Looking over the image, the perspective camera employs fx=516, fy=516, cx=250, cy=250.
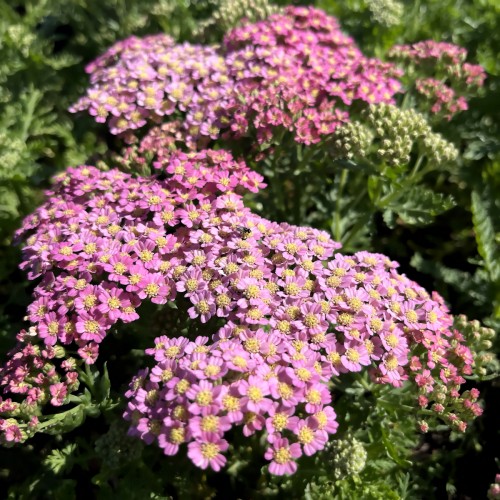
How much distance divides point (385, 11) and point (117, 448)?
3.95 m

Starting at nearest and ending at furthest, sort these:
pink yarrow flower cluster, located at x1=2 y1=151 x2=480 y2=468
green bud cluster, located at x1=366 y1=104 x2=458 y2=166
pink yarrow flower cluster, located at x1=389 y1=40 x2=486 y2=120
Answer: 1. pink yarrow flower cluster, located at x1=2 y1=151 x2=480 y2=468
2. green bud cluster, located at x1=366 y1=104 x2=458 y2=166
3. pink yarrow flower cluster, located at x1=389 y1=40 x2=486 y2=120

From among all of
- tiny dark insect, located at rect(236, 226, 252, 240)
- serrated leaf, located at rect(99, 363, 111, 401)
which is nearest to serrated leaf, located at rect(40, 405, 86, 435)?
serrated leaf, located at rect(99, 363, 111, 401)

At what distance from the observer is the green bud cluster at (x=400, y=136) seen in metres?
3.22

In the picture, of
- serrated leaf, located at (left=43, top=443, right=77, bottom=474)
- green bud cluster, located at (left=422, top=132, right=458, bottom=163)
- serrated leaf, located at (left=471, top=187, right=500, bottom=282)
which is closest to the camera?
serrated leaf, located at (left=43, top=443, right=77, bottom=474)

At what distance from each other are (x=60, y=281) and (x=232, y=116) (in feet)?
5.66

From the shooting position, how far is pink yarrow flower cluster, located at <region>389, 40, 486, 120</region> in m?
3.77

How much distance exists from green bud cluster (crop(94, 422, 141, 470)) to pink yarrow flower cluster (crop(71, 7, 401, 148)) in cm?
195

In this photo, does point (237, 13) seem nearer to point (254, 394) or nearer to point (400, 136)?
point (400, 136)

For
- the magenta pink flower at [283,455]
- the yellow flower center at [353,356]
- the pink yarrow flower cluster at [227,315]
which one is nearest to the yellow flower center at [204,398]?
the pink yarrow flower cluster at [227,315]

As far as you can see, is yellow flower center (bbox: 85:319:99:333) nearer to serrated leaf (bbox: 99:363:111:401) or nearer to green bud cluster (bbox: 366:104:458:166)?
serrated leaf (bbox: 99:363:111:401)

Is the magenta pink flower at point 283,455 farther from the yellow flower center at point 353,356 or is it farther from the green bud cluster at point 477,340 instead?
the green bud cluster at point 477,340

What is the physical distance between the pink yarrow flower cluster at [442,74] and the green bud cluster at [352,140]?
78cm

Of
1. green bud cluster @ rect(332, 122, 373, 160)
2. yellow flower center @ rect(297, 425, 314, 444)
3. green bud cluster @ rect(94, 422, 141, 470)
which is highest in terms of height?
green bud cluster @ rect(332, 122, 373, 160)

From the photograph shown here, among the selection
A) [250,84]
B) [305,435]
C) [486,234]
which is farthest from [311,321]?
[250,84]
